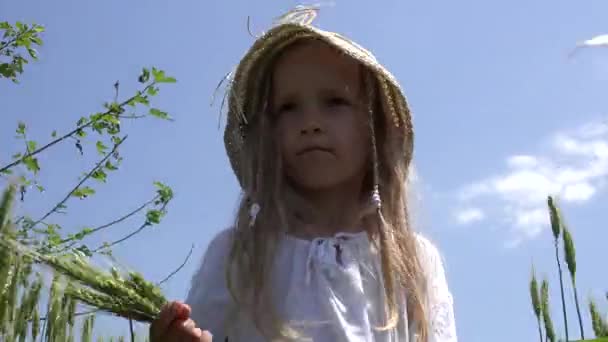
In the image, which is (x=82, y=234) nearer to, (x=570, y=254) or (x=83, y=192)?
(x=83, y=192)

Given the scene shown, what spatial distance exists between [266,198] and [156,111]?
63.0 inches

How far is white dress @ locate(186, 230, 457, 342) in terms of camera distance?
69.4 inches

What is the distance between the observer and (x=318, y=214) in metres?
2.00

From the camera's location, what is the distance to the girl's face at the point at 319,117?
6.27 ft

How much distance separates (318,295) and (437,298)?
36 centimetres

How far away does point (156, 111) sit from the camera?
346 cm

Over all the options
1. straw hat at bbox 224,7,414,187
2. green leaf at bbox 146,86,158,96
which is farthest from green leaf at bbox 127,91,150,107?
straw hat at bbox 224,7,414,187

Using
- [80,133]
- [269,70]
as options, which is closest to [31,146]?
[80,133]

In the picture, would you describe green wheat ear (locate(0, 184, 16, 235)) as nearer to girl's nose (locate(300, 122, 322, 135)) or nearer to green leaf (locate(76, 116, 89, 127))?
girl's nose (locate(300, 122, 322, 135))

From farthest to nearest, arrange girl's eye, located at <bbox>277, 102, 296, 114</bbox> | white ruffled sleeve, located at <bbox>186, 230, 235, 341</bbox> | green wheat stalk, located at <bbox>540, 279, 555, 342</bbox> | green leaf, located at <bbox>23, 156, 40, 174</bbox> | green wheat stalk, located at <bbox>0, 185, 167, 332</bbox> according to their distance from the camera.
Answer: green leaf, located at <bbox>23, 156, 40, 174</bbox> → green wheat stalk, located at <bbox>540, 279, 555, 342</bbox> → girl's eye, located at <bbox>277, 102, 296, 114</bbox> → white ruffled sleeve, located at <bbox>186, 230, 235, 341</bbox> → green wheat stalk, located at <bbox>0, 185, 167, 332</bbox>

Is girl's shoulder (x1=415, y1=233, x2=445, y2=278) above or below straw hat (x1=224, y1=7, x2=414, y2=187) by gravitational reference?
below

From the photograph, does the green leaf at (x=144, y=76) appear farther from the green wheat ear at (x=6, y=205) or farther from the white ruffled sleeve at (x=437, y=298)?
the green wheat ear at (x=6, y=205)

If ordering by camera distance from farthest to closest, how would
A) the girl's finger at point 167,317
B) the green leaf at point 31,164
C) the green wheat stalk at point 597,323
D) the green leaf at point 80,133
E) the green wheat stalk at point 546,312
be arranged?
the green leaf at point 80,133, the green leaf at point 31,164, the green wheat stalk at point 597,323, the green wheat stalk at point 546,312, the girl's finger at point 167,317

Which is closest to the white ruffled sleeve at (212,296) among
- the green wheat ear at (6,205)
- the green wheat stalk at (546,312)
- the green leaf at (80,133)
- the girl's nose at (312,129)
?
the girl's nose at (312,129)
